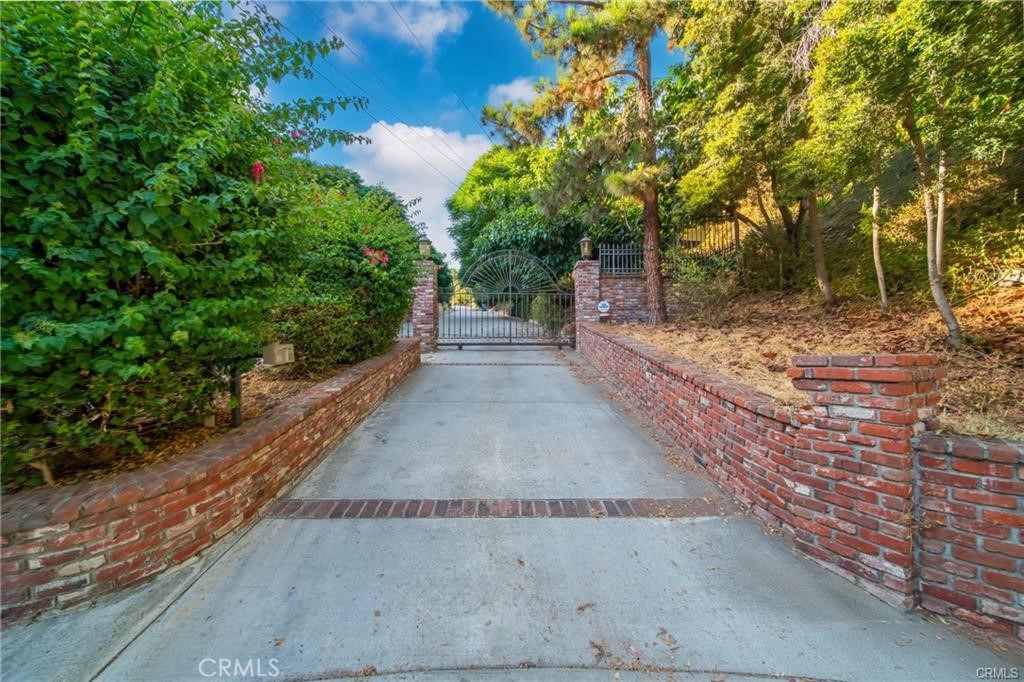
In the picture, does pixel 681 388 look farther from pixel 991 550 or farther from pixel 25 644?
pixel 25 644

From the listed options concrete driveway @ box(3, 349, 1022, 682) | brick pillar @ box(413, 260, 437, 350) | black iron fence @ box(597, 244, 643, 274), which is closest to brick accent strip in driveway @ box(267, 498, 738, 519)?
concrete driveway @ box(3, 349, 1022, 682)

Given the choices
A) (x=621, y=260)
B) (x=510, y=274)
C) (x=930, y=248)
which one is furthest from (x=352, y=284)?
(x=621, y=260)

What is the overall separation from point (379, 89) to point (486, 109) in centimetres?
244

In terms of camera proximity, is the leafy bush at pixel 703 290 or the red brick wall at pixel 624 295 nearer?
the leafy bush at pixel 703 290

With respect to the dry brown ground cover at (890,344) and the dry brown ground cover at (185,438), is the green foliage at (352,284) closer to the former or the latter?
the dry brown ground cover at (185,438)

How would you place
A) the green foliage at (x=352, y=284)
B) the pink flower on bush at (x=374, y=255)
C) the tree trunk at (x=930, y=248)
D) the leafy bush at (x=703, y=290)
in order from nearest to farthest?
the tree trunk at (x=930, y=248), the green foliage at (x=352, y=284), the pink flower on bush at (x=374, y=255), the leafy bush at (x=703, y=290)

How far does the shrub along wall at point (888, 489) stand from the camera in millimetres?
1571

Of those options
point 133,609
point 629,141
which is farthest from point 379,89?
point 133,609

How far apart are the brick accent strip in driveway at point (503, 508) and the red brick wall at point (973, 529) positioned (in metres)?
0.94

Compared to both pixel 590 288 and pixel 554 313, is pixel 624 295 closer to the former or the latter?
pixel 590 288

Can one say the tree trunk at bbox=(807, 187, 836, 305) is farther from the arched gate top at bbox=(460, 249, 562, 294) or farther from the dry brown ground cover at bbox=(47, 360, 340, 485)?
the dry brown ground cover at bbox=(47, 360, 340, 485)

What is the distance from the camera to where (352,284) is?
196 inches

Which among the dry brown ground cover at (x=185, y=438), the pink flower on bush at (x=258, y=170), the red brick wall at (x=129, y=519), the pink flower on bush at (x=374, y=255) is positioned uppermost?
the pink flower on bush at (x=258, y=170)

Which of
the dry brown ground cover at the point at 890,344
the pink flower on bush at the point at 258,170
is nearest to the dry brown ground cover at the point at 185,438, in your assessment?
the pink flower on bush at the point at 258,170
